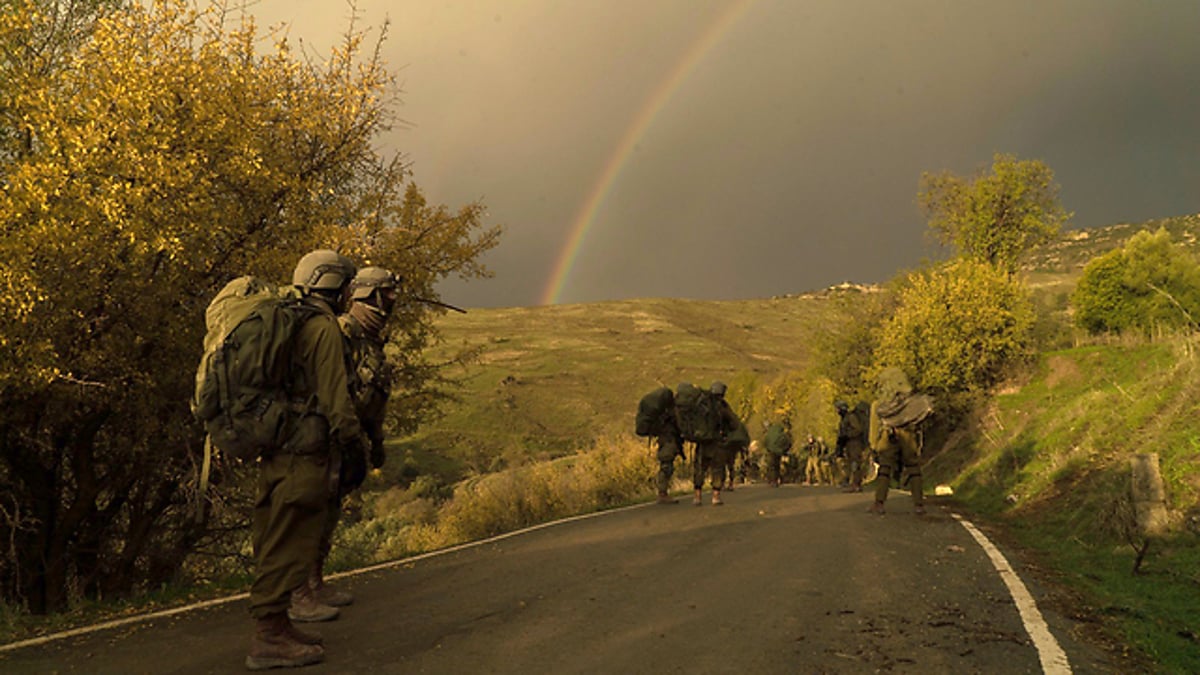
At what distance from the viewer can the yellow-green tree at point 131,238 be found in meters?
8.16

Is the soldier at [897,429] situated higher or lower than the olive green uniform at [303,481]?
lower

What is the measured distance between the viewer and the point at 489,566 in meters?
7.54

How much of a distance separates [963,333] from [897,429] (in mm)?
21949

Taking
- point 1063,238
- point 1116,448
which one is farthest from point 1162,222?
point 1116,448

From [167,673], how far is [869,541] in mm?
7431

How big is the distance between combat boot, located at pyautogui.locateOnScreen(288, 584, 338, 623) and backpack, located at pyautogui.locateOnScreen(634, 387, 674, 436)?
27.9 feet

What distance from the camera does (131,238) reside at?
8.17 metres

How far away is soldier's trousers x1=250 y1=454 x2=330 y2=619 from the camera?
14.1 ft

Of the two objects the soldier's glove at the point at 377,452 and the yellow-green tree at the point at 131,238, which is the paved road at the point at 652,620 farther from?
the yellow-green tree at the point at 131,238

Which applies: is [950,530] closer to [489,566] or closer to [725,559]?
[725,559]

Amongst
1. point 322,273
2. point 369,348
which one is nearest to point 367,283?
point 369,348

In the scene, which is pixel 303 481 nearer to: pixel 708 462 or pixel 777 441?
pixel 708 462

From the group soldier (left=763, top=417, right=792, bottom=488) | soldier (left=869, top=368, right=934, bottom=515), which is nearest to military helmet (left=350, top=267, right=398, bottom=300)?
soldier (left=869, top=368, right=934, bottom=515)

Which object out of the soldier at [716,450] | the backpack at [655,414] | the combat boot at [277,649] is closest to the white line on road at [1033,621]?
the combat boot at [277,649]
